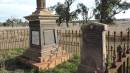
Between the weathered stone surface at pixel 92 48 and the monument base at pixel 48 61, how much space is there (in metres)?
1.73

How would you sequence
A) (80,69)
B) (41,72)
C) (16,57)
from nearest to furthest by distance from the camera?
(80,69)
(41,72)
(16,57)

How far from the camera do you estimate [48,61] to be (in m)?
8.68

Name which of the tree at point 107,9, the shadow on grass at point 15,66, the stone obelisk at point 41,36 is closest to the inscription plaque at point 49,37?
the stone obelisk at point 41,36

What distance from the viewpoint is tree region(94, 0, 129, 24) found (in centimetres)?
3789

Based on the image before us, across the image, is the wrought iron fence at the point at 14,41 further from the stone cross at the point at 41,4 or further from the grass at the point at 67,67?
the grass at the point at 67,67

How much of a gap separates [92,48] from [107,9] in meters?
32.3

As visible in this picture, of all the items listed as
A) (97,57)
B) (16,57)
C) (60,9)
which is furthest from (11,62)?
(60,9)

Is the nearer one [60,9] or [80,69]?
[80,69]

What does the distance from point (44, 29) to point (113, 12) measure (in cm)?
3331

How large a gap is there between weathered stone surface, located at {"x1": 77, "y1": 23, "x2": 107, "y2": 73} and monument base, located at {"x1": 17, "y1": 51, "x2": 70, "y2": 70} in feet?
5.67

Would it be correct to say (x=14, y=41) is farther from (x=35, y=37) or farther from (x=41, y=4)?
(x=41, y=4)

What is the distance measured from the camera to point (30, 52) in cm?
930

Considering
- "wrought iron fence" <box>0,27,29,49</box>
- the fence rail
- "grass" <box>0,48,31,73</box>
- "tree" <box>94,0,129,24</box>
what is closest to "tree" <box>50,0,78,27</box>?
"tree" <box>94,0,129,24</box>

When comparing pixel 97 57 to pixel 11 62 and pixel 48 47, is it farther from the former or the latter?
pixel 11 62
